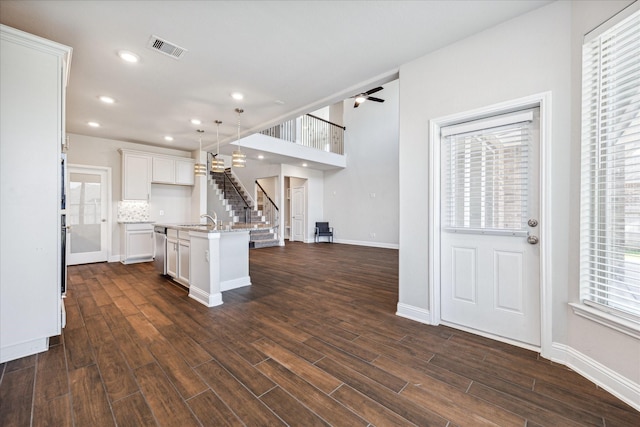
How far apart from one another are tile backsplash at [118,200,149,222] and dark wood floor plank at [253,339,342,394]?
5.61 m

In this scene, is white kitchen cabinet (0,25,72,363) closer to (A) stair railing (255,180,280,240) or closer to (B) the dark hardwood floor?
(B) the dark hardwood floor

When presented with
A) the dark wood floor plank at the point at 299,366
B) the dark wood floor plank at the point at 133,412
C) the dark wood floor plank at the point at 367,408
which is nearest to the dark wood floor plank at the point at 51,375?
the dark wood floor plank at the point at 133,412

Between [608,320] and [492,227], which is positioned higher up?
[492,227]

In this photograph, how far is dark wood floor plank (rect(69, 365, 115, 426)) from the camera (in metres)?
1.52

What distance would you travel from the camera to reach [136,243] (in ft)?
19.8

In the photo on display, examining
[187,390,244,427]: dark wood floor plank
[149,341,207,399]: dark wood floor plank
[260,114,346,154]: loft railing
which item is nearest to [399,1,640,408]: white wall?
[187,390,244,427]: dark wood floor plank

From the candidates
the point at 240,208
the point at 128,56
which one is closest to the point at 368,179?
the point at 240,208

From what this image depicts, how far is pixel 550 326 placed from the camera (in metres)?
2.14

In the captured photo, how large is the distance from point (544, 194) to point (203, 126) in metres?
5.41

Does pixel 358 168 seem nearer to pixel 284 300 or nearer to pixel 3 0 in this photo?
pixel 284 300

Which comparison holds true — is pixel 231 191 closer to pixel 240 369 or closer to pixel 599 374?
pixel 240 369

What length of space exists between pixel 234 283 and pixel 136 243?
3525mm

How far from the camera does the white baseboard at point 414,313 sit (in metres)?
2.82

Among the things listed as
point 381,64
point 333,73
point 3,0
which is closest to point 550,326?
point 381,64
